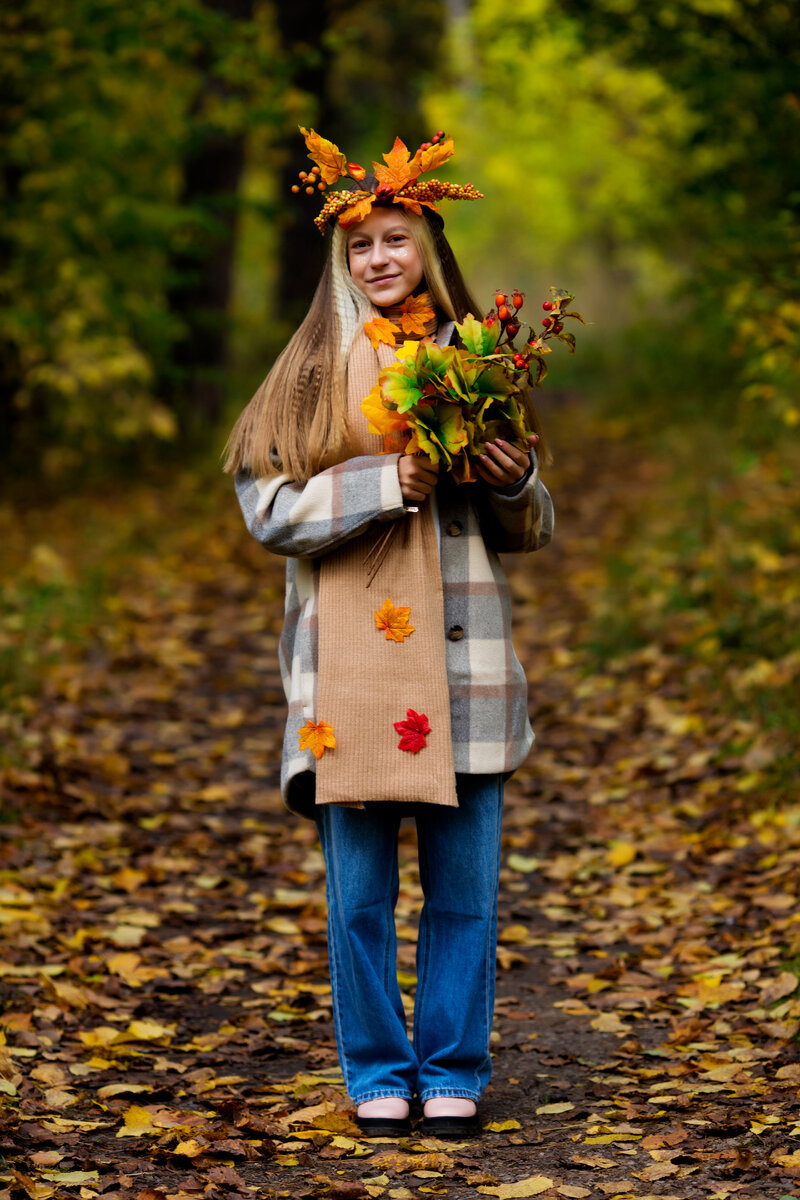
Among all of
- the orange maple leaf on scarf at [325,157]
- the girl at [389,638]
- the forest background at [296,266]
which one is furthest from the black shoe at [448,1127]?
the forest background at [296,266]

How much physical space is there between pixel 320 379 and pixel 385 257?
31 cm

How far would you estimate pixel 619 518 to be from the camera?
10531 mm

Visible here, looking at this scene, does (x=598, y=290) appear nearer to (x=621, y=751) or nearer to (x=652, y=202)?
(x=652, y=202)

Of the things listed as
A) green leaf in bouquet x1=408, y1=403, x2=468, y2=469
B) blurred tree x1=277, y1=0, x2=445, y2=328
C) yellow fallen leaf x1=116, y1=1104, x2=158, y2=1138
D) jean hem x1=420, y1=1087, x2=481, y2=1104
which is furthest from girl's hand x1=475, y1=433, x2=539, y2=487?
blurred tree x1=277, y1=0, x2=445, y2=328

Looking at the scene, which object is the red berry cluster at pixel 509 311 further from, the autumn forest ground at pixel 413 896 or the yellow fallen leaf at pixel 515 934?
the yellow fallen leaf at pixel 515 934

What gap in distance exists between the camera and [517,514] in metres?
3.11

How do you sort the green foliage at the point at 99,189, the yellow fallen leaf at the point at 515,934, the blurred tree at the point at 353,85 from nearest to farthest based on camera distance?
the yellow fallen leaf at the point at 515,934 < the green foliage at the point at 99,189 < the blurred tree at the point at 353,85

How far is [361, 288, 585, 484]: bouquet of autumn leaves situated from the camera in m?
2.90

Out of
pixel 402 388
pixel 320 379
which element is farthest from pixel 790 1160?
pixel 320 379

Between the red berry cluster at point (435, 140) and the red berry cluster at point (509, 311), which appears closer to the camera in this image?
the red berry cluster at point (509, 311)

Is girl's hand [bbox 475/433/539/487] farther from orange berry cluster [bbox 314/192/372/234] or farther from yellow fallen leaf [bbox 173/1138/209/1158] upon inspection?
yellow fallen leaf [bbox 173/1138/209/1158]

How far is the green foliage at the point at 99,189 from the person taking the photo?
9.77 m

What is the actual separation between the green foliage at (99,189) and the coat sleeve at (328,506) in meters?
7.19

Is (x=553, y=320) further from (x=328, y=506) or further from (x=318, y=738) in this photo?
(x=318, y=738)
